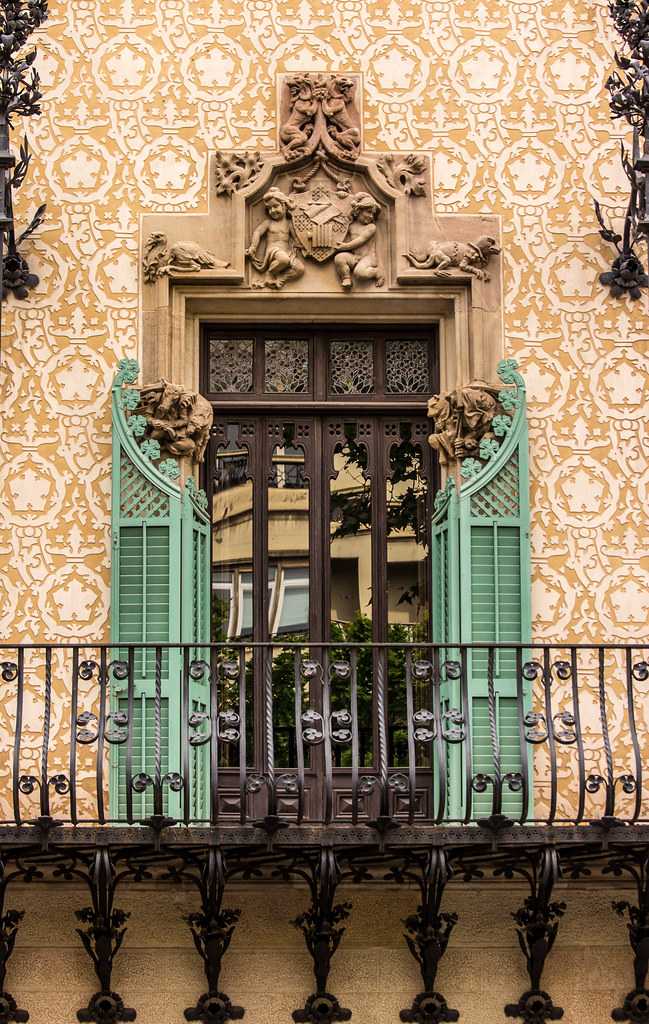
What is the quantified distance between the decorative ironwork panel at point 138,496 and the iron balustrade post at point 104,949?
79.3 inches

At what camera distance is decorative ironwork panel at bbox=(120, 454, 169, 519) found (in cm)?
1195

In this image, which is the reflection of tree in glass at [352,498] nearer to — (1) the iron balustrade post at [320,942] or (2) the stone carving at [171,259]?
(2) the stone carving at [171,259]

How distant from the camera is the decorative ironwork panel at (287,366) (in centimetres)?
1256

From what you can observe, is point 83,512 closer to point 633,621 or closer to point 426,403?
point 426,403

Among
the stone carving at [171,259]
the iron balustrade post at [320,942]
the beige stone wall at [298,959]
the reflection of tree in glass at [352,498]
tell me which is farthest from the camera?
the reflection of tree in glass at [352,498]

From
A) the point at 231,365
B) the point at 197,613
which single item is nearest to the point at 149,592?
the point at 197,613

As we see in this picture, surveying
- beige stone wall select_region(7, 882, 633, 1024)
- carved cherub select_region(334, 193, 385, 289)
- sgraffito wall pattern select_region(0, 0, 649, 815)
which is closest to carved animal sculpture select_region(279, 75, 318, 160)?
sgraffito wall pattern select_region(0, 0, 649, 815)

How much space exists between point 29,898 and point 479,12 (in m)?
5.86

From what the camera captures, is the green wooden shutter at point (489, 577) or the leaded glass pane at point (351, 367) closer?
the green wooden shutter at point (489, 577)

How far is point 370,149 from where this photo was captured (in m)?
12.6

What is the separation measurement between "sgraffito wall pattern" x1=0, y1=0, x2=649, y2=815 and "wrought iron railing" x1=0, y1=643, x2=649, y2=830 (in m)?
0.42

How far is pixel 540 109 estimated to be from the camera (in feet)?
41.5

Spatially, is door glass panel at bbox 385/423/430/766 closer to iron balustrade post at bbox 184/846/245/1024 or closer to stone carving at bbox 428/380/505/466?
stone carving at bbox 428/380/505/466

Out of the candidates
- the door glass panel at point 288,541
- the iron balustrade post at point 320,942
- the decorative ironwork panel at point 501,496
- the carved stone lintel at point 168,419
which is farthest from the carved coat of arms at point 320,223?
the iron balustrade post at point 320,942
